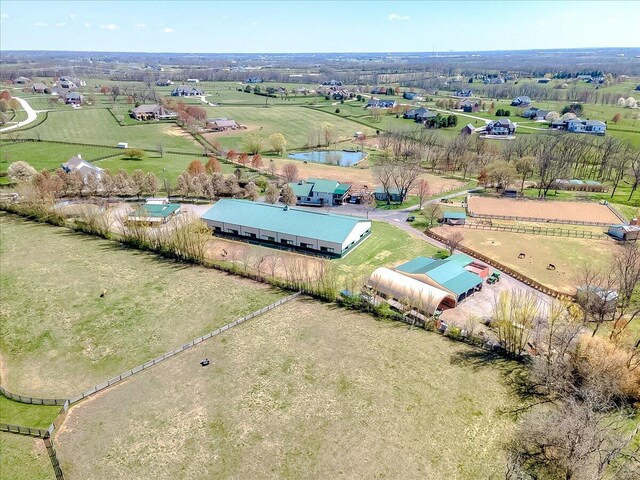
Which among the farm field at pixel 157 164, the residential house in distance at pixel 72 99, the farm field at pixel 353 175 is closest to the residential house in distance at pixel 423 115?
the farm field at pixel 353 175

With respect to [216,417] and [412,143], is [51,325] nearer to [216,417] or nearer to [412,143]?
[216,417]

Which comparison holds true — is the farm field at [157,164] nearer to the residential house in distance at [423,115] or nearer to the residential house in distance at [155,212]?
the residential house in distance at [155,212]

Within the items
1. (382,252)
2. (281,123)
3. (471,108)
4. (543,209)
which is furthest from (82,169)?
(471,108)

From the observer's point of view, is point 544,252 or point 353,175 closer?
point 544,252

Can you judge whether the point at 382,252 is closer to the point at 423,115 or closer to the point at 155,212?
the point at 155,212

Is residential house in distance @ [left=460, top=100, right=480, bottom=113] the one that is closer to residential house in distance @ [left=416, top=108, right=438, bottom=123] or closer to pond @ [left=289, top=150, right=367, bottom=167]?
residential house in distance @ [left=416, top=108, right=438, bottom=123]

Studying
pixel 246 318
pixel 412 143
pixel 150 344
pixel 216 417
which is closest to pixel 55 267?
pixel 150 344
